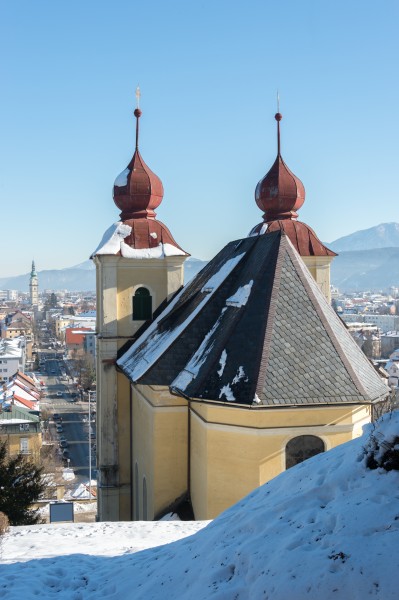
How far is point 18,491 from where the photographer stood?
16.4m

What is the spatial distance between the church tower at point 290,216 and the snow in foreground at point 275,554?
45.7 feet

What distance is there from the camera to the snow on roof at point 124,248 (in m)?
22.0

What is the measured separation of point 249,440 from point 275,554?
23.0ft

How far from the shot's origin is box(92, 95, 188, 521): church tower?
2203 cm

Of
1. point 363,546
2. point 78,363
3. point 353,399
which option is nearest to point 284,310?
point 353,399

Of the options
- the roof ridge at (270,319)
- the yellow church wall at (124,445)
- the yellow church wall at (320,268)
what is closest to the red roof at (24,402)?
the yellow church wall at (124,445)

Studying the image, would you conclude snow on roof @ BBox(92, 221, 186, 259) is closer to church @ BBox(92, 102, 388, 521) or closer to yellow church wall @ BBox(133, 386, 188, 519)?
church @ BBox(92, 102, 388, 521)

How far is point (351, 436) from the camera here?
550 inches

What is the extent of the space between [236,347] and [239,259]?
3.75 meters

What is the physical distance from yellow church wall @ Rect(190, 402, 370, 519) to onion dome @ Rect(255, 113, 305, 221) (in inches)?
413

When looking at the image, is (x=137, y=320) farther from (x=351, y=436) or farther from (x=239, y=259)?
(x=351, y=436)

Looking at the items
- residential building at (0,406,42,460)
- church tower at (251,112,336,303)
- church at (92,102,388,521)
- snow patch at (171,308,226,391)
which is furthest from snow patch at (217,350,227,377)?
residential building at (0,406,42,460)

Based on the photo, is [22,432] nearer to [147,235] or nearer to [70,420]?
[70,420]

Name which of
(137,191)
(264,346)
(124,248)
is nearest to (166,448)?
(264,346)
